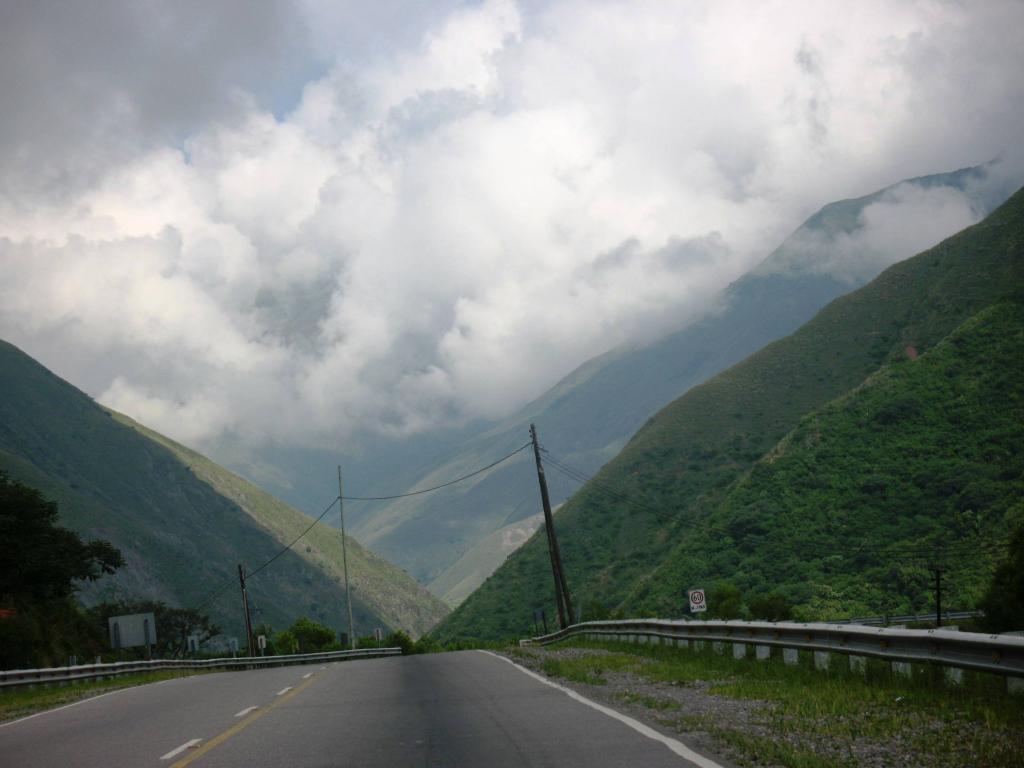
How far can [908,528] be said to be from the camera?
213 feet

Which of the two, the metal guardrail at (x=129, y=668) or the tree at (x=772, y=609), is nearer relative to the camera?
the metal guardrail at (x=129, y=668)

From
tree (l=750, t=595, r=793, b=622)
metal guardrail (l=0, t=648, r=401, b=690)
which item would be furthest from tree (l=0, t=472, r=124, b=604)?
tree (l=750, t=595, r=793, b=622)

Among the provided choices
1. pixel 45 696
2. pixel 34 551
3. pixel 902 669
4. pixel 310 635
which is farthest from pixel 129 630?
pixel 310 635

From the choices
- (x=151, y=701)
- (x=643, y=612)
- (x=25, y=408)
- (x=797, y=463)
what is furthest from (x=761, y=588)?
(x=25, y=408)

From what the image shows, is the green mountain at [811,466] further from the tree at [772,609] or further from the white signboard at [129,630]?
the white signboard at [129,630]

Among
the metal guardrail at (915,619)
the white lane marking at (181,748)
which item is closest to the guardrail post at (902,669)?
the white lane marking at (181,748)

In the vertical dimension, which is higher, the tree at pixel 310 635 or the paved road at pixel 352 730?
the tree at pixel 310 635

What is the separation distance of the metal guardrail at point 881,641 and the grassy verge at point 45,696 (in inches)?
526

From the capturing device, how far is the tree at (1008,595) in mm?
41469

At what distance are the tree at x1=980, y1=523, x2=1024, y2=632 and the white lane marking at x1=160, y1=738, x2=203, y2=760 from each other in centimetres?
3381

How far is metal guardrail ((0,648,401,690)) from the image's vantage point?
29655 mm

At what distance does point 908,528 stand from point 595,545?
44.1m

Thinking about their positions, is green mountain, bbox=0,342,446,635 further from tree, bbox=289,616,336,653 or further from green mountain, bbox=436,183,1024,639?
green mountain, bbox=436,183,1024,639

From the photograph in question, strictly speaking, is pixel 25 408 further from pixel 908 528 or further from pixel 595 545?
pixel 908 528
